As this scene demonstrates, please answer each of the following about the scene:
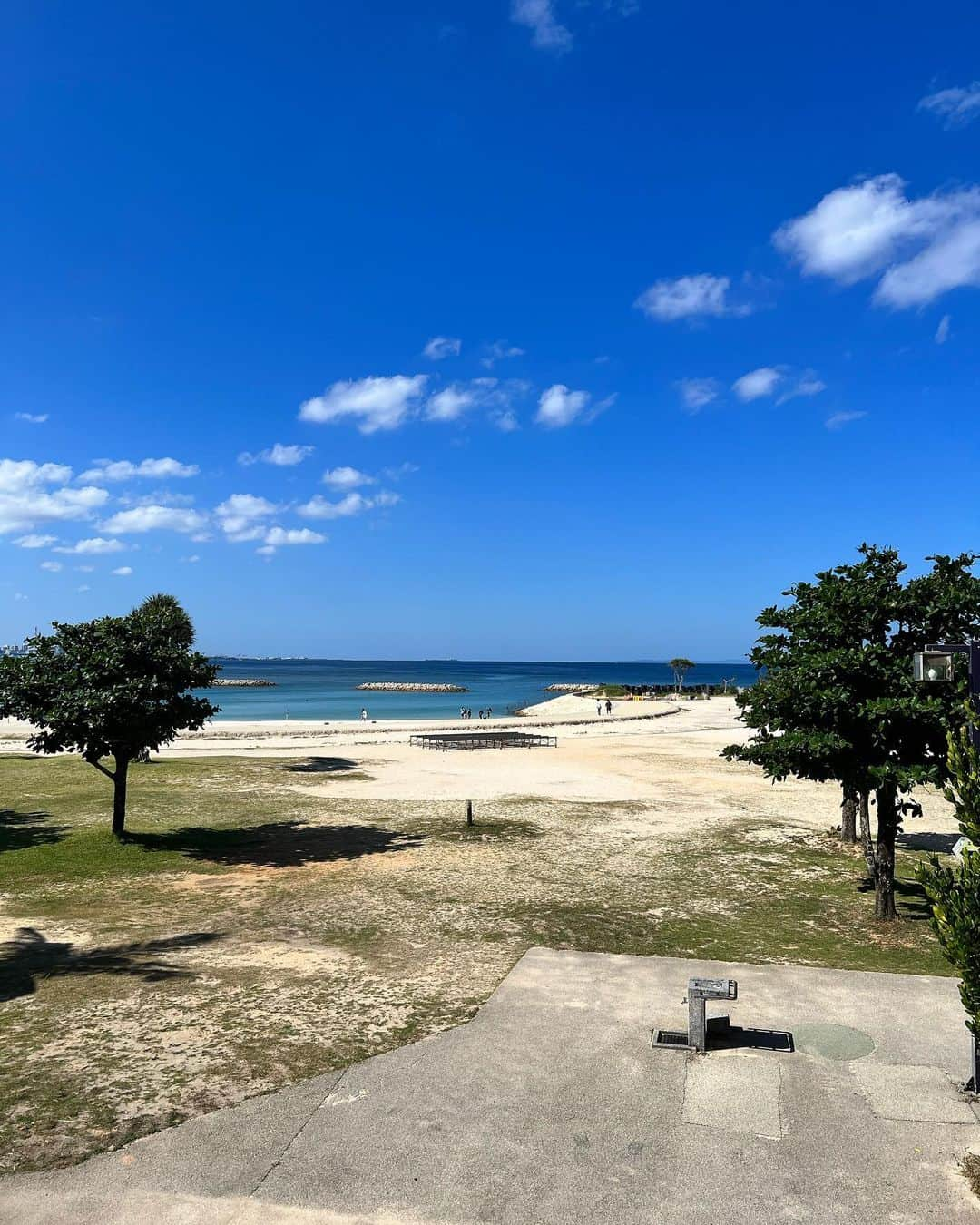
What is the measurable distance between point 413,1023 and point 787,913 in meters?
8.54

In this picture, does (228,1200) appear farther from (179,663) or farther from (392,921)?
(179,663)

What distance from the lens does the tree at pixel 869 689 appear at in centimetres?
1314

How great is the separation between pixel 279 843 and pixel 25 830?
23.9 ft

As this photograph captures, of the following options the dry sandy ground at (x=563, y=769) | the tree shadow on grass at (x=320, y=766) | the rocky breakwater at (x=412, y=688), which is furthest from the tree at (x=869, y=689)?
the rocky breakwater at (x=412, y=688)

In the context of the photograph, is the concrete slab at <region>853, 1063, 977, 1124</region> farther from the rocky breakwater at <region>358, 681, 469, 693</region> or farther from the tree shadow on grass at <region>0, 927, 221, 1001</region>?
the rocky breakwater at <region>358, 681, 469, 693</region>

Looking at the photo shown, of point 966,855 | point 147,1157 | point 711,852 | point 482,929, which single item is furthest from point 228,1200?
point 711,852

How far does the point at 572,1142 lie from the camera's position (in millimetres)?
7547

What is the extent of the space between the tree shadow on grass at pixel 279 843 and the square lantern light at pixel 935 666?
13925 millimetres

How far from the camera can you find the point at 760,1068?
890cm

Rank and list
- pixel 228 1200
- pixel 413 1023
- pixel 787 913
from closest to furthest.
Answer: pixel 228 1200 < pixel 413 1023 < pixel 787 913

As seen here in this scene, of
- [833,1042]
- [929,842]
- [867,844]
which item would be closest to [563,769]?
[929,842]

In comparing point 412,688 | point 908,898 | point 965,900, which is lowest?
point 412,688

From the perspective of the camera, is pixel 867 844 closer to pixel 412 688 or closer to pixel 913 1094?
pixel 913 1094

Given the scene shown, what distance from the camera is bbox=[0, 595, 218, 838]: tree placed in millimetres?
19438
